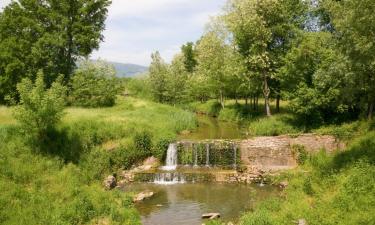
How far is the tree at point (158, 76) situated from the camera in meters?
61.5

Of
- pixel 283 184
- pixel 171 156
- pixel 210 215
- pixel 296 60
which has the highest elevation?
pixel 296 60

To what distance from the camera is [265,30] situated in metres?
38.0

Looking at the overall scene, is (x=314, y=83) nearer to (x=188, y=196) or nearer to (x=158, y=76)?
(x=188, y=196)

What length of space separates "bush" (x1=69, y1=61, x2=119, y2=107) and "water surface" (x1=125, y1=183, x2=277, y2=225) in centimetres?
1894

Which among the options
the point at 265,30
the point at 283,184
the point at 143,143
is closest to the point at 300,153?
the point at 283,184

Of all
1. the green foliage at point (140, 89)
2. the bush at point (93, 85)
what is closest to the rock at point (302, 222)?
the bush at point (93, 85)

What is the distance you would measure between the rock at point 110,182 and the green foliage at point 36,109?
5106mm

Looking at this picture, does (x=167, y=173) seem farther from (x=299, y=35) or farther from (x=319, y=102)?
(x=299, y=35)

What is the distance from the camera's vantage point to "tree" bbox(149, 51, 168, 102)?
202 ft

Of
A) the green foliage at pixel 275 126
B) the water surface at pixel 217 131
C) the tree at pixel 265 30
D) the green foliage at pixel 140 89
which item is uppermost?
the tree at pixel 265 30

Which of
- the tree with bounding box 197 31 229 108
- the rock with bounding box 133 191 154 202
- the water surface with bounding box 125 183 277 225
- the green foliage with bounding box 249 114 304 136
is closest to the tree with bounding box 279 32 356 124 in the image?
the green foliage with bounding box 249 114 304 136

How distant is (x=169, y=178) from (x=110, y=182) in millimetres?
4021

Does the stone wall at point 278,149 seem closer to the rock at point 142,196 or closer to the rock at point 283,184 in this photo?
the rock at point 283,184

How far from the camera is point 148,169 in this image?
2836 centimetres
